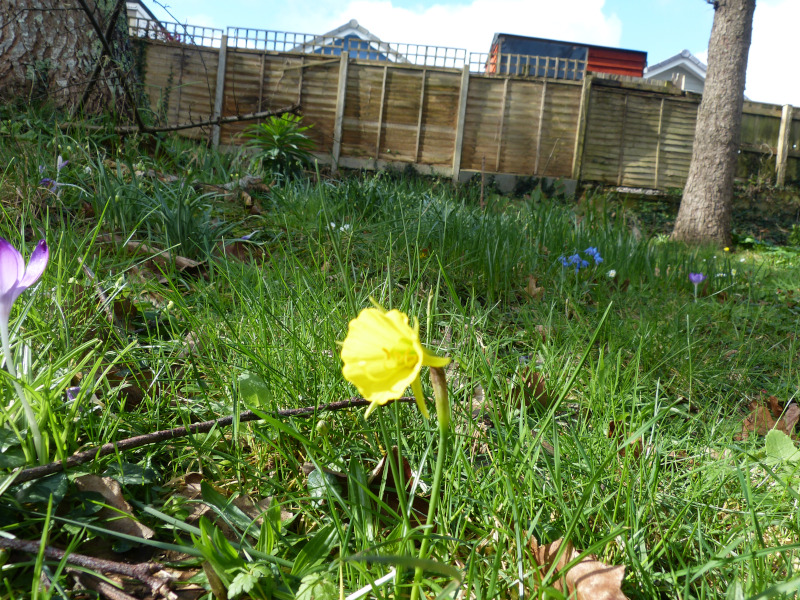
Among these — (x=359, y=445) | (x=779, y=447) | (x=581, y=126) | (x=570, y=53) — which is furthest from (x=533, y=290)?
(x=570, y=53)

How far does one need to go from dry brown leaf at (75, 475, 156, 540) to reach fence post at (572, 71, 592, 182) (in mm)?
10962

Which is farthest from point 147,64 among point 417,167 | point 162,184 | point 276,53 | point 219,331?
point 219,331

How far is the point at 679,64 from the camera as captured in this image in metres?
24.2

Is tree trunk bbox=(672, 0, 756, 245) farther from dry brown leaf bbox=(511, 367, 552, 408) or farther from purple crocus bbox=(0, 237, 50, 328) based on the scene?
purple crocus bbox=(0, 237, 50, 328)

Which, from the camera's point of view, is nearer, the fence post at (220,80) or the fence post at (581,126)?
the fence post at (220,80)

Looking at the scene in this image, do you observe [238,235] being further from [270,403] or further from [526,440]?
[526,440]

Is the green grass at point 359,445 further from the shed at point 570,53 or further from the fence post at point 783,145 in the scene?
the shed at point 570,53

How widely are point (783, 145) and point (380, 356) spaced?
13.1 meters

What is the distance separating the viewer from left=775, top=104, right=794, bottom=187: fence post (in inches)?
425

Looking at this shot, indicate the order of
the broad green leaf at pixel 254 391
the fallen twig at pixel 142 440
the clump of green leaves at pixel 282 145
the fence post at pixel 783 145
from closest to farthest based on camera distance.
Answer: the fallen twig at pixel 142 440
the broad green leaf at pixel 254 391
the clump of green leaves at pixel 282 145
the fence post at pixel 783 145

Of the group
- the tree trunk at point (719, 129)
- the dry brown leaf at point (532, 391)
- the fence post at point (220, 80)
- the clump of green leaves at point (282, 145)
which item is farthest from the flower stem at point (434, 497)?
the fence post at point (220, 80)

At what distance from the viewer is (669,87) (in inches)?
423

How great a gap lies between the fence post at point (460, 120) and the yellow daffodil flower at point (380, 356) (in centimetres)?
1021

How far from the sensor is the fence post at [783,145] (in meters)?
10.8
